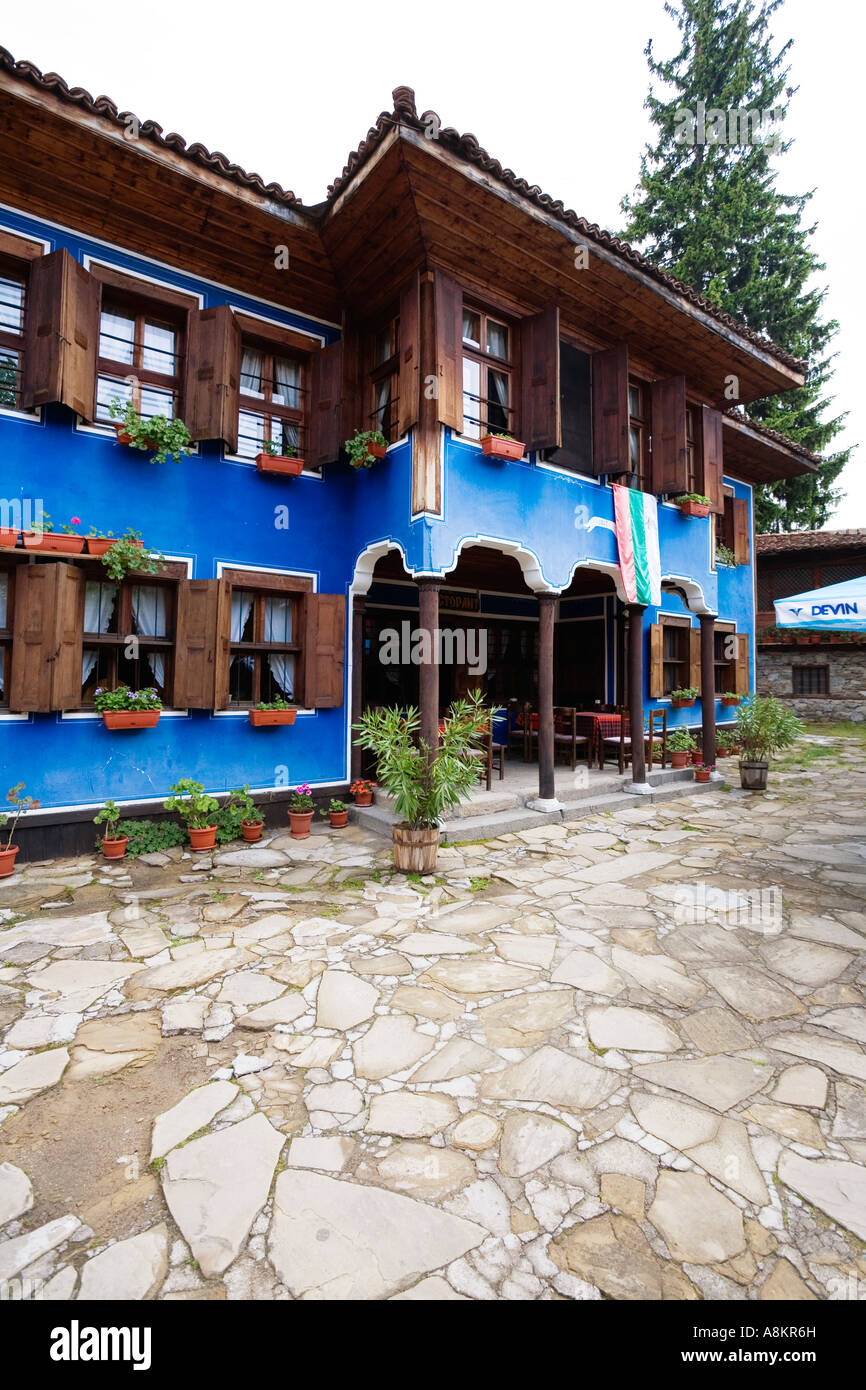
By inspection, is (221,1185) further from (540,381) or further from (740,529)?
(740,529)

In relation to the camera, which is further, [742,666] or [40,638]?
[742,666]

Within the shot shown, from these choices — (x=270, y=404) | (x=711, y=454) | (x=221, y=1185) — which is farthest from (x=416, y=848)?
(x=711, y=454)

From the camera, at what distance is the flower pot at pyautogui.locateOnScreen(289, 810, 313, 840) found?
7.25 m

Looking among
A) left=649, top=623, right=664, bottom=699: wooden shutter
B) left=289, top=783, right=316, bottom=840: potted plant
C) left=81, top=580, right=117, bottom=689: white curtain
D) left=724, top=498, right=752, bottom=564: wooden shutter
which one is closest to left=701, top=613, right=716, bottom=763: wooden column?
left=649, top=623, right=664, bottom=699: wooden shutter

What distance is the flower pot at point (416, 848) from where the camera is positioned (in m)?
5.83

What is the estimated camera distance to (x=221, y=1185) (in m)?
2.20

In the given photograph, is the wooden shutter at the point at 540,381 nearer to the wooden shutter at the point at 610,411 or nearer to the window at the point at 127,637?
the wooden shutter at the point at 610,411

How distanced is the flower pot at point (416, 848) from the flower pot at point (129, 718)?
297 cm

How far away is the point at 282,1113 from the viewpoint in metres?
2.60

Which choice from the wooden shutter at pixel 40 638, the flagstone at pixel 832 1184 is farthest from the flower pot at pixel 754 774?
the wooden shutter at pixel 40 638

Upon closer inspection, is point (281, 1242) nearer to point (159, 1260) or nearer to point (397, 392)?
point (159, 1260)

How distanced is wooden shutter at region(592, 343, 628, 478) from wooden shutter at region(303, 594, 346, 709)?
4398 millimetres

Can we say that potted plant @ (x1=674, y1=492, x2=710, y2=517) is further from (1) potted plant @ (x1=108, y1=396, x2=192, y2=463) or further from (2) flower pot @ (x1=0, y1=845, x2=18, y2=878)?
(2) flower pot @ (x1=0, y1=845, x2=18, y2=878)

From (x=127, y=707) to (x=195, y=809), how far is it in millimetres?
1303
